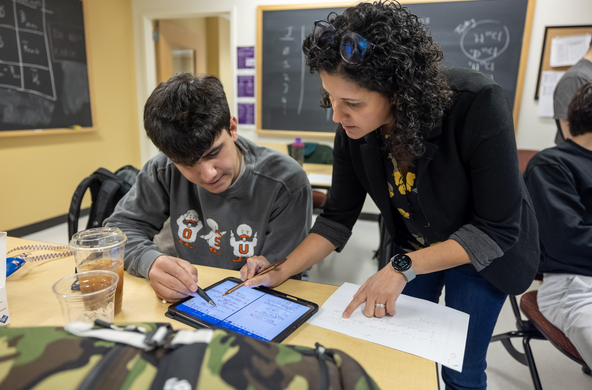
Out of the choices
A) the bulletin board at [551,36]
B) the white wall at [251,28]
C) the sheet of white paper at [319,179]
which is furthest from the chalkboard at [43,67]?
the bulletin board at [551,36]

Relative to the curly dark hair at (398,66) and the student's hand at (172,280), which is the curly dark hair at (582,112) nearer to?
the curly dark hair at (398,66)

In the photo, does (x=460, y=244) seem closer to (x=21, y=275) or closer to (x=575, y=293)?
(x=575, y=293)

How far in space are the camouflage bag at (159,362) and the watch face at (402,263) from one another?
0.42m

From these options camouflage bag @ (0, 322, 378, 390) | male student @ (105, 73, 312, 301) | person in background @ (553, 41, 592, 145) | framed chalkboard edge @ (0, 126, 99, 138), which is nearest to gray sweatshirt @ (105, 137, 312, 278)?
male student @ (105, 73, 312, 301)

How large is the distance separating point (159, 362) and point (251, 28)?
3.67 m

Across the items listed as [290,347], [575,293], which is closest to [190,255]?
[290,347]

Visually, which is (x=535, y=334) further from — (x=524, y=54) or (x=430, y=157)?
(x=524, y=54)

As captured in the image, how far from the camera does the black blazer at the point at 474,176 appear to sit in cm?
72

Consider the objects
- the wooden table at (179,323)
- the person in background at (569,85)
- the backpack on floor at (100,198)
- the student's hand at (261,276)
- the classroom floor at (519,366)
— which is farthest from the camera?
the person in background at (569,85)

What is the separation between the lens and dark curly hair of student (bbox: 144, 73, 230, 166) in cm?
89

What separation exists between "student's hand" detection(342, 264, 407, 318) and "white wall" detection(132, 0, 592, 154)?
2.91 m

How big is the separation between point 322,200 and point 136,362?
2284 millimetres

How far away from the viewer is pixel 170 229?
121cm

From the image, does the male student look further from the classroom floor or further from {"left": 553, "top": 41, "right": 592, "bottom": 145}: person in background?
{"left": 553, "top": 41, "right": 592, "bottom": 145}: person in background
